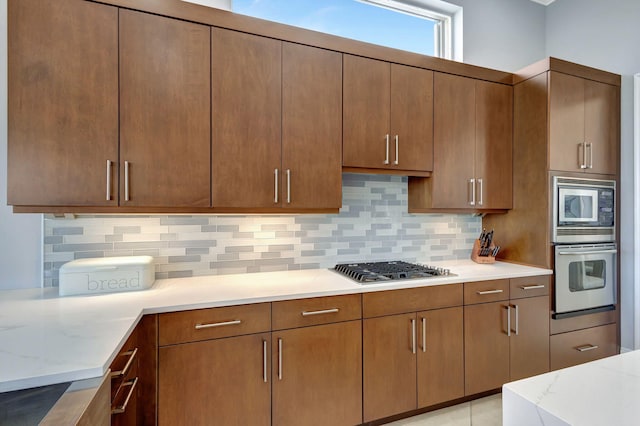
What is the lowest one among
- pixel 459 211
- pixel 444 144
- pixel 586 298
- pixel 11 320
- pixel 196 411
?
pixel 196 411

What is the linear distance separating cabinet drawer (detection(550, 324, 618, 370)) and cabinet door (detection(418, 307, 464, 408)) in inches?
34.3

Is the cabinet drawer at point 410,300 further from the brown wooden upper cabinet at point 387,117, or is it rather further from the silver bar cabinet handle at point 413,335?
the brown wooden upper cabinet at point 387,117

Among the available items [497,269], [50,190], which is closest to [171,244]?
[50,190]

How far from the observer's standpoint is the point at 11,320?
4.25 ft

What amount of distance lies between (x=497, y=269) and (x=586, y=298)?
31.5 inches

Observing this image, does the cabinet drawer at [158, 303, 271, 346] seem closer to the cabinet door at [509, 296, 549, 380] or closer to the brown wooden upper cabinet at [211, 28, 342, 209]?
the brown wooden upper cabinet at [211, 28, 342, 209]

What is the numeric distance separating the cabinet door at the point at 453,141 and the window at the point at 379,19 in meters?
0.64

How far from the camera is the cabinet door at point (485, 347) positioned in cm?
215

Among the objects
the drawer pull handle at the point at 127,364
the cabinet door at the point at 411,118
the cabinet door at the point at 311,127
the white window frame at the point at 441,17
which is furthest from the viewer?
the white window frame at the point at 441,17

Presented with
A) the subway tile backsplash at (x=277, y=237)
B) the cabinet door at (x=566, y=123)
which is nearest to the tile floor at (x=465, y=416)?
the subway tile backsplash at (x=277, y=237)

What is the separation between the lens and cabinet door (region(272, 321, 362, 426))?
1692 mm

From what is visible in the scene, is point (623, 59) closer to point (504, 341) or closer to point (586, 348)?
point (586, 348)

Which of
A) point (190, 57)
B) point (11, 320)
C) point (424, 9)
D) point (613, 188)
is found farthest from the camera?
point (424, 9)

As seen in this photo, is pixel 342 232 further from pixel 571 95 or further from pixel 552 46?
pixel 552 46
